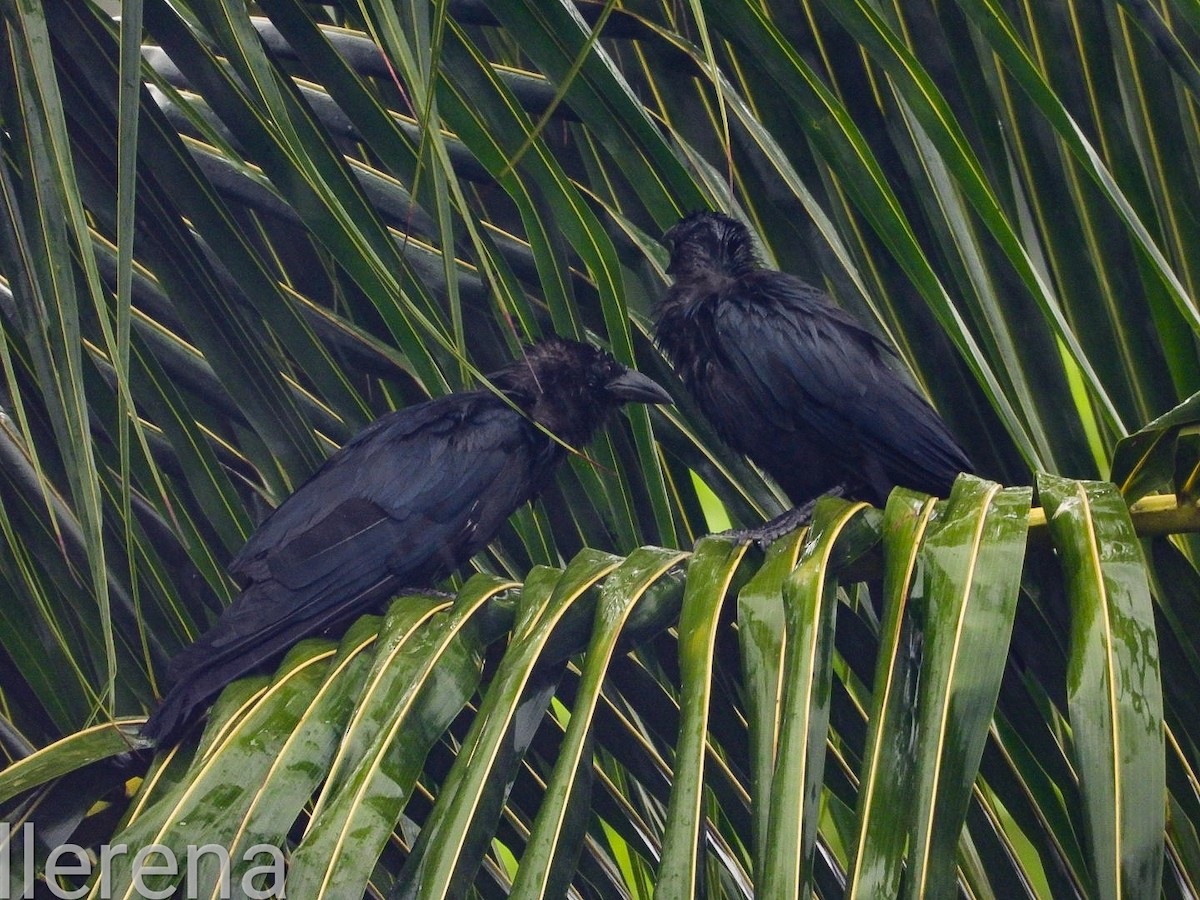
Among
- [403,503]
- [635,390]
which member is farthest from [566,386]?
[403,503]

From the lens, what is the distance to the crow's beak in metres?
3.42

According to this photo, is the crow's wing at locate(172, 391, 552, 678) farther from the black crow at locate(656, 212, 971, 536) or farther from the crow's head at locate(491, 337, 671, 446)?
the black crow at locate(656, 212, 971, 536)

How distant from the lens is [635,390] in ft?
11.4

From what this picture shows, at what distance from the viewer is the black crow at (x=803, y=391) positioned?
3105 millimetres

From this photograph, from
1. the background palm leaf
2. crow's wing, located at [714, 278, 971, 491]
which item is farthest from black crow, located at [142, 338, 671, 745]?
crow's wing, located at [714, 278, 971, 491]

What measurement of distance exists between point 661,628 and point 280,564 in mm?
1356

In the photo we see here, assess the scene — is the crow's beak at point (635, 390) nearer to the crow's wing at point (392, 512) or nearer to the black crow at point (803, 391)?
the black crow at point (803, 391)

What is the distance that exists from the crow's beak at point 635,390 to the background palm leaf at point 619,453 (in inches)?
18.8

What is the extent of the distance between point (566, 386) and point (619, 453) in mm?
957

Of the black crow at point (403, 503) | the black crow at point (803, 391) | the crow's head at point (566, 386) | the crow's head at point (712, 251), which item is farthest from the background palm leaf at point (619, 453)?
the crow's head at point (566, 386)

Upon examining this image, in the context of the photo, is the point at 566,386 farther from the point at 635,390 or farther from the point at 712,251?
the point at 712,251

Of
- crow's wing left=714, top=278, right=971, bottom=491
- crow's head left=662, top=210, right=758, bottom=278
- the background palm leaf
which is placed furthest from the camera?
crow's head left=662, top=210, right=758, bottom=278

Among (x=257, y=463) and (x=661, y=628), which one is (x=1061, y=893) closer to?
(x=661, y=628)

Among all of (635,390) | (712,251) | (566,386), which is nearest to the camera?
(635,390)
